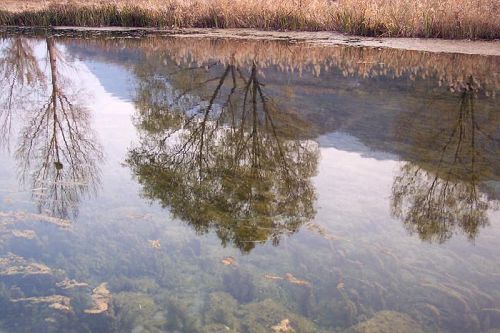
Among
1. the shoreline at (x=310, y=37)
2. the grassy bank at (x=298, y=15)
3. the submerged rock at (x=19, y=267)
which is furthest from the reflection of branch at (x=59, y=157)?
the grassy bank at (x=298, y=15)

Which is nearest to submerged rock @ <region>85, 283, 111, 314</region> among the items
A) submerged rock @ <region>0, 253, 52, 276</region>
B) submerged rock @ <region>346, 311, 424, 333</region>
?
submerged rock @ <region>0, 253, 52, 276</region>

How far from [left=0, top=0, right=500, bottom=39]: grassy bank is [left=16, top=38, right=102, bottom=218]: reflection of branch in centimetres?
1030

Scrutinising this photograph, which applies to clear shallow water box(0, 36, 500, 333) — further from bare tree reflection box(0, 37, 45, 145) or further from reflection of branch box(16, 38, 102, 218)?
bare tree reflection box(0, 37, 45, 145)

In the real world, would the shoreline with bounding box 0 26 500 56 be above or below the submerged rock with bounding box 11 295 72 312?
above

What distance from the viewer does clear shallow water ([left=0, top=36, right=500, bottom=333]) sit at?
11.5ft

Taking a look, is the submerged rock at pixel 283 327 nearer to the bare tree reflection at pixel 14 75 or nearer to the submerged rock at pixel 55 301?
the submerged rock at pixel 55 301

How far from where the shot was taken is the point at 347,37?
1638 centimetres

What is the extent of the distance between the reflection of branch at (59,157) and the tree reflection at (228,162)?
641mm

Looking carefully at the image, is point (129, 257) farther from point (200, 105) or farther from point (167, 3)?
point (167, 3)

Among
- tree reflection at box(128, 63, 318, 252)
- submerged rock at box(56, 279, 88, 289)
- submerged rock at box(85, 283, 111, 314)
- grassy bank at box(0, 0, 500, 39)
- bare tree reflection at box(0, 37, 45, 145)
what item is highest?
grassy bank at box(0, 0, 500, 39)

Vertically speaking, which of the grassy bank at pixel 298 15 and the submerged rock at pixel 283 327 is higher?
the grassy bank at pixel 298 15

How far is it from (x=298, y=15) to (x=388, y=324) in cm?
1598

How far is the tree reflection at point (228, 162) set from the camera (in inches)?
190

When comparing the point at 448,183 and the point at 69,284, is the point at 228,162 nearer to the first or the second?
the point at 448,183
